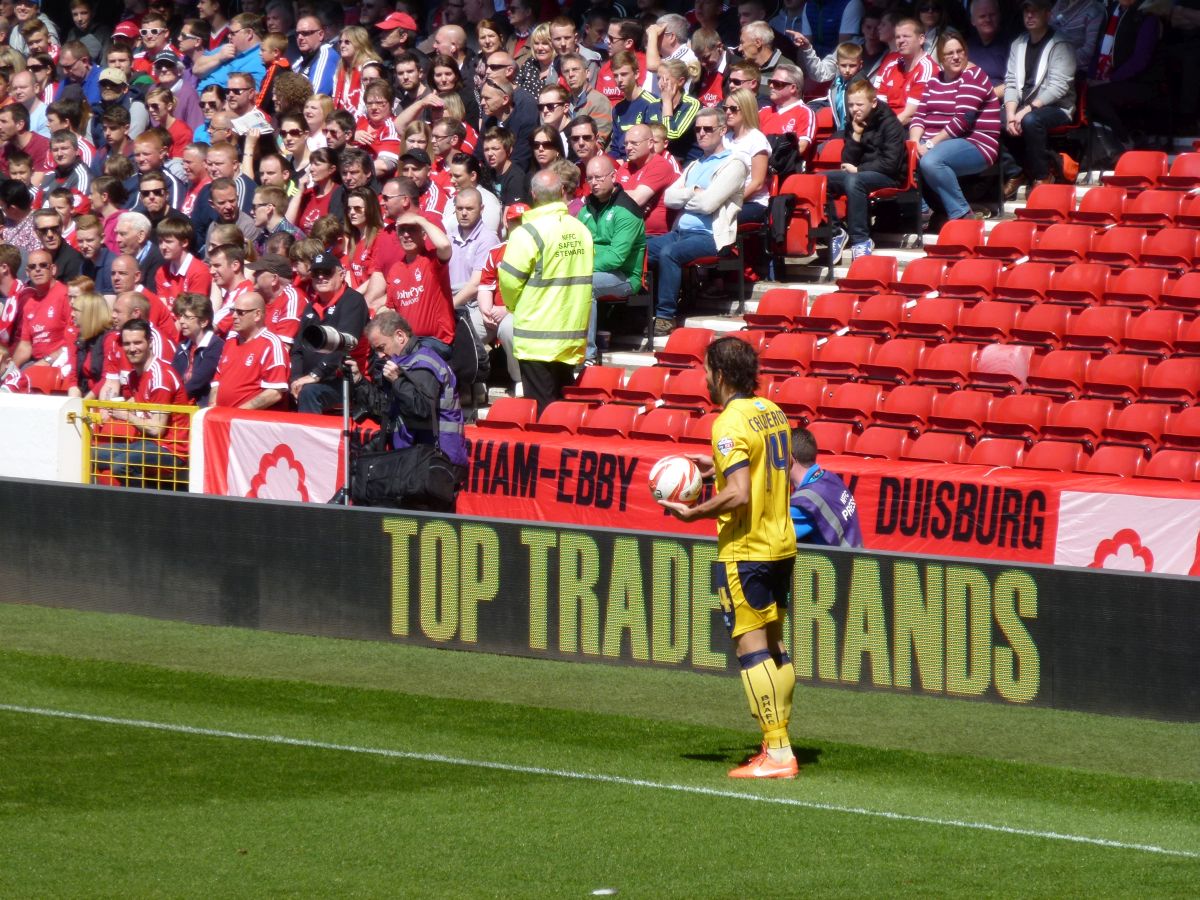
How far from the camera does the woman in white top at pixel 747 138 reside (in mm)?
14297

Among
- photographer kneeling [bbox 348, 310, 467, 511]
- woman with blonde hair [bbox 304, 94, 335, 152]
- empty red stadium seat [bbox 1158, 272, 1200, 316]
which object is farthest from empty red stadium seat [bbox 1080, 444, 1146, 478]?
woman with blonde hair [bbox 304, 94, 335, 152]

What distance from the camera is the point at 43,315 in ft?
49.4

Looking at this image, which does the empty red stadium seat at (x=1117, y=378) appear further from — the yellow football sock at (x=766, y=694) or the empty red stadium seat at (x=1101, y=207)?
the yellow football sock at (x=766, y=694)

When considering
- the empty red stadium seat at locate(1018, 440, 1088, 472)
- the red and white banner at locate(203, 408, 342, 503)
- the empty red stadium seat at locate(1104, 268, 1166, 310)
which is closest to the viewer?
the empty red stadium seat at locate(1018, 440, 1088, 472)

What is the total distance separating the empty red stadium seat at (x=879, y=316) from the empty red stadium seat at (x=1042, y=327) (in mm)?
929

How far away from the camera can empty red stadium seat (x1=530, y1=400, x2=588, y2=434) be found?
43.0ft

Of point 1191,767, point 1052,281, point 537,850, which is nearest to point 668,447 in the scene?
point 1052,281

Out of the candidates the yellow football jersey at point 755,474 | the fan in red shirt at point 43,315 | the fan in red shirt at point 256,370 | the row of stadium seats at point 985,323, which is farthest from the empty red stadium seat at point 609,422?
the yellow football jersey at point 755,474

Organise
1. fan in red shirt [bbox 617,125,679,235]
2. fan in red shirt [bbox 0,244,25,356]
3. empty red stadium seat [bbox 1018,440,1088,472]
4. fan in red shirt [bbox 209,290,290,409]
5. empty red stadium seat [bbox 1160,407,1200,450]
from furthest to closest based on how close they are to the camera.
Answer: fan in red shirt [bbox 0,244,25,356]
fan in red shirt [bbox 617,125,679,235]
fan in red shirt [bbox 209,290,290,409]
empty red stadium seat [bbox 1018,440,1088,472]
empty red stadium seat [bbox 1160,407,1200,450]

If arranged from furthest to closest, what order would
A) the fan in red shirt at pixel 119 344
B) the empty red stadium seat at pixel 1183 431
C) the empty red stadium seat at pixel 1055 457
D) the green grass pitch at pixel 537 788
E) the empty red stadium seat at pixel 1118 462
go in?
the fan in red shirt at pixel 119 344 → the empty red stadium seat at pixel 1055 457 → the empty red stadium seat at pixel 1183 431 → the empty red stadium seat at pixel 1118 462 → the green grass pitch at pixel 537 788

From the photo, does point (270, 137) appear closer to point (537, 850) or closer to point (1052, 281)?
point (1052, 281)

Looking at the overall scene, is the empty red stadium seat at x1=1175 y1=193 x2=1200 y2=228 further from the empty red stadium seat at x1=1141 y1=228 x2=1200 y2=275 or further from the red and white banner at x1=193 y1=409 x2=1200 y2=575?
the red and white banner at x1=193 y1=409 x2=1200 y2=575

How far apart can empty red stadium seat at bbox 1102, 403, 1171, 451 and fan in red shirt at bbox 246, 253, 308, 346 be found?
224 inches

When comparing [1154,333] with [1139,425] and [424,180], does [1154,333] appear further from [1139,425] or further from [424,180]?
[424,180]
